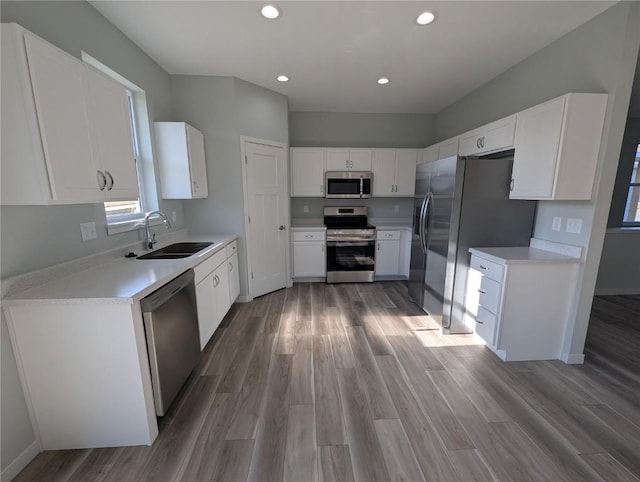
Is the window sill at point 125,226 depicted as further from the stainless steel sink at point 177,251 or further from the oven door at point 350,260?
the oven door at point 350,260

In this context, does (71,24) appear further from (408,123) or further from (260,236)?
(408,123)

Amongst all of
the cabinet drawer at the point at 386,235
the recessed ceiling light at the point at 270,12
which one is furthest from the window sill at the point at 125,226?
the cabinet drawer at the point at 386,235

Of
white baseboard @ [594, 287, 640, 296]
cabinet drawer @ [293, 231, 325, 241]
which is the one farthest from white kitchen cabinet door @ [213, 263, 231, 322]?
white baseboard @ [594, 287, 640, 296]

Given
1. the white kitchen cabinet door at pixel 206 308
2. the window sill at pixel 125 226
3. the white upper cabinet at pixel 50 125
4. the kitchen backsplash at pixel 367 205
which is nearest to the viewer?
the white upper cabinet at pixel 50 125

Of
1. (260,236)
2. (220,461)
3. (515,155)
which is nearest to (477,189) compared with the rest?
(515,155)

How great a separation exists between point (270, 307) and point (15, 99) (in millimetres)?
2773

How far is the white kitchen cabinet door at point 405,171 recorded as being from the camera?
432cm

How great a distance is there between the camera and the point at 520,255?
2.26 metres

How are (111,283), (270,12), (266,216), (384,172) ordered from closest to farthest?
(111,283) < (270,12) < (266,216) < (384,172)

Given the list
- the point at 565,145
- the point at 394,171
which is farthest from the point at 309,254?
the point at 565,145

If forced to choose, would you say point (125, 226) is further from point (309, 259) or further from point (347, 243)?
point (347, 243)

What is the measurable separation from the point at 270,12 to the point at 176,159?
162 cm

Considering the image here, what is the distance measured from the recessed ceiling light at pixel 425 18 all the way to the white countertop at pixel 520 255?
1.96m

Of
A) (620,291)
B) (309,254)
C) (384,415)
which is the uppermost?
(309,254)
